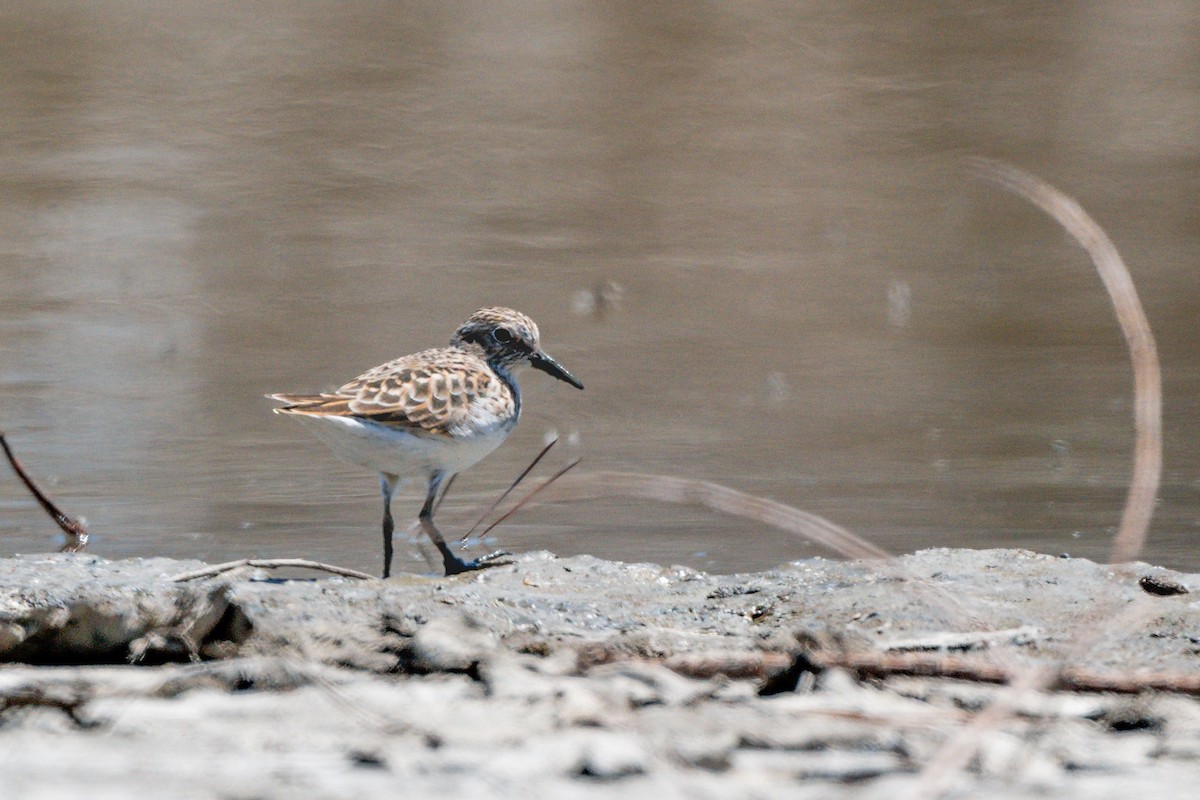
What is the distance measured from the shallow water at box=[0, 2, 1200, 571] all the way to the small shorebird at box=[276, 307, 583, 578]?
236 mm

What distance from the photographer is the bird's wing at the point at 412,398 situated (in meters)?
5.69

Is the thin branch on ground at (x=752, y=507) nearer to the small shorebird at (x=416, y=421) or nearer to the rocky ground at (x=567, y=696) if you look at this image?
the rocky ground at (x=567, y=696)

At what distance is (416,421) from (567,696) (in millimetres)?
2907

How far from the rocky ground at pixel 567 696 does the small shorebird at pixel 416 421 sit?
1230 mm

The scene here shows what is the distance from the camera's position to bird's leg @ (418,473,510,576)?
5.41 meters

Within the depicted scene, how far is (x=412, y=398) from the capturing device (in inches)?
228

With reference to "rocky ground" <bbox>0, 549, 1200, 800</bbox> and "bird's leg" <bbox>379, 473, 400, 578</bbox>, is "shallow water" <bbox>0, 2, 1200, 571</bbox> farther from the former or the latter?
"rocky ground" <bbox>0, 549, 1200, 800</bbox>

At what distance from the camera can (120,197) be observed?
1320 cm

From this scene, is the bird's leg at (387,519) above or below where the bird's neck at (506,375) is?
below

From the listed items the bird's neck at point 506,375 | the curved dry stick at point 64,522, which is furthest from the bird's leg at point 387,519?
the curved dry stick at point 64,522

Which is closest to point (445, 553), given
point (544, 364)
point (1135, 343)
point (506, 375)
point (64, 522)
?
point (506, 375)

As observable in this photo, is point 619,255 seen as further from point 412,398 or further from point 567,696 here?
point 567,696

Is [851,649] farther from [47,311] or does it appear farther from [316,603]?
[47,311]

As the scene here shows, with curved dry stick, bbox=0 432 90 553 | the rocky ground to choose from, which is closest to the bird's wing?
curved dry stick, bbox=0 432 90 553
